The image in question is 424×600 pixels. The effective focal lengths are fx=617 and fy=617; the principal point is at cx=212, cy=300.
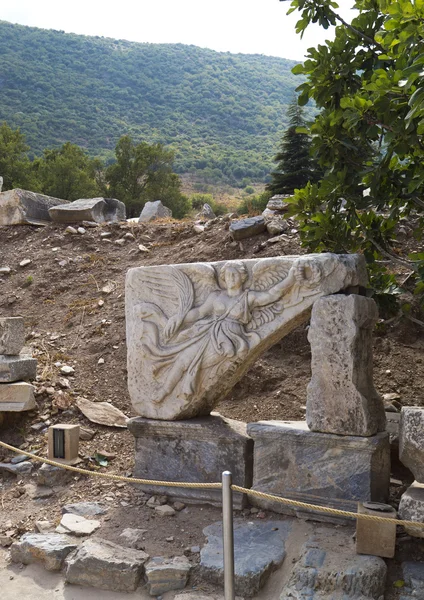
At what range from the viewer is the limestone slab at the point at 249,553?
11.1 feet

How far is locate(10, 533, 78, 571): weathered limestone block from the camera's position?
377 cm

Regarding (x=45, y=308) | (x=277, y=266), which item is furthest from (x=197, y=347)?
(x=45, y=308)

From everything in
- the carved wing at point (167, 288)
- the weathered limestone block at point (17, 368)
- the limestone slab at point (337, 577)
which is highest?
the carved wing at point (167, 288)

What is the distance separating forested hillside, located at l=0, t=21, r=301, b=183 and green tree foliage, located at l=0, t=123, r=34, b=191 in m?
17.7

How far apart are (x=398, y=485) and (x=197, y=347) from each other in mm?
1724

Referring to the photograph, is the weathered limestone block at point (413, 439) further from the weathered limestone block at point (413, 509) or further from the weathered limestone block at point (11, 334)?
the weathered limestone block at point (11, 334)

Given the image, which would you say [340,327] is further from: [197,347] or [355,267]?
[197,347]

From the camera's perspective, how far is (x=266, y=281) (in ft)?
14.0

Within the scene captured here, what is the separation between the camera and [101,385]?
633cm

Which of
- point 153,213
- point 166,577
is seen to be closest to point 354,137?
point 166,577

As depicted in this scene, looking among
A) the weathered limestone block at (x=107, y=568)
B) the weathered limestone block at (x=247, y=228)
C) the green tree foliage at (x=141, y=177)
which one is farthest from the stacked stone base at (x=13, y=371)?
the green tree foliage at (x=141, y=177)

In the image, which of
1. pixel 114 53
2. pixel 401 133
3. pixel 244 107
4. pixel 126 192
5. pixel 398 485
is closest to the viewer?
pixel 401 133

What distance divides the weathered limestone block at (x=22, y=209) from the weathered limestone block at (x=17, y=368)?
4340 millimetres

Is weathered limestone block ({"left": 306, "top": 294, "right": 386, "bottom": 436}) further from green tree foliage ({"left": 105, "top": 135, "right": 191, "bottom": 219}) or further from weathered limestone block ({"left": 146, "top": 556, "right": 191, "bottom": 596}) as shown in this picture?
green tree foliage ({"left": 105, "top": 135, "right": 191, "bottom": 219})
